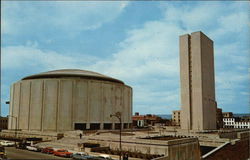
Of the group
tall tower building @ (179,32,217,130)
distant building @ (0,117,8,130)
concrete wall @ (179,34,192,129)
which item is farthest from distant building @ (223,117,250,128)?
distant building @ (0,117,8,130)

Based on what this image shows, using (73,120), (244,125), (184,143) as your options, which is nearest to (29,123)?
(73,120)

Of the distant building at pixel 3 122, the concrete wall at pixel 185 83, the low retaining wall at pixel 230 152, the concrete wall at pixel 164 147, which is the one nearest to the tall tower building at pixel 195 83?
the concrete wall at pixel 185 83

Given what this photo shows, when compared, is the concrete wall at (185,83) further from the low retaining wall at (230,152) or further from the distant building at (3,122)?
the distant building at (3,122)

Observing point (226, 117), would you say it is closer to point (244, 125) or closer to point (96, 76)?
point (244, 125)

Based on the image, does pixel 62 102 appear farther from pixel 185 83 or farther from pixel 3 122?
pixel 3 122

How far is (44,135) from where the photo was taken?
53094 millimetres

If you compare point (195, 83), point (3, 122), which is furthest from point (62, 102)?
point (3, 122)

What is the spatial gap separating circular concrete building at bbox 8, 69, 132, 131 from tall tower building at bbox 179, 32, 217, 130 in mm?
22859

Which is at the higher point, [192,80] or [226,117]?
[192,80]

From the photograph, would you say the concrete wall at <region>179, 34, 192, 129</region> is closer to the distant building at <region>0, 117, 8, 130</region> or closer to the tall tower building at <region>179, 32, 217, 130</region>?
the tall tower building at <region>179, 32, 217, 130</region>

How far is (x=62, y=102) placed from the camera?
216ft

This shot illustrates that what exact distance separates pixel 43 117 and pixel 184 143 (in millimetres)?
42821

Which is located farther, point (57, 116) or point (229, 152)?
point (57, 116)

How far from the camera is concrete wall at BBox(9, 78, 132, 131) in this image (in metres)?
65.1
